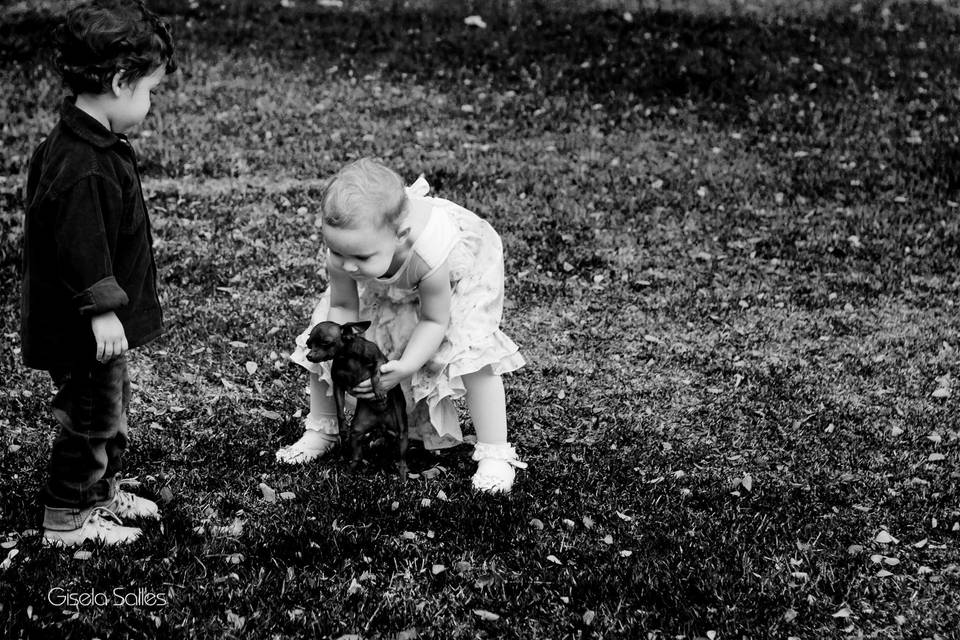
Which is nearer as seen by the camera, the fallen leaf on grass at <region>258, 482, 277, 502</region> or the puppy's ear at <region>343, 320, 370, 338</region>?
the puppy's ear at <region>343, 320, 370, 338</region>

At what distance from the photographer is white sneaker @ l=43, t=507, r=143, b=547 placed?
3.74 meters

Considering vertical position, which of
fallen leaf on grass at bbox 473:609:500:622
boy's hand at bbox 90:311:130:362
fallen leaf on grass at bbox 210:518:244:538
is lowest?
fallen leaf on grass at bbox 473:609:500:622

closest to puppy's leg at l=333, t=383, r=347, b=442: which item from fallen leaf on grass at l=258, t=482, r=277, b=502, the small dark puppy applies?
the small dark puppy

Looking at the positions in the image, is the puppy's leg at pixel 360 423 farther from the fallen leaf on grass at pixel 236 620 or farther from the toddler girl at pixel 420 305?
the fallen leaf on grass at pixel 236 620

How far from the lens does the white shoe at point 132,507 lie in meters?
3.98

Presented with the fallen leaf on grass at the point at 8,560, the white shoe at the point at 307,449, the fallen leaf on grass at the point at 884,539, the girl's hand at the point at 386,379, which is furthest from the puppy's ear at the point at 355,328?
the fallen leaf on grass at the point at 884,539

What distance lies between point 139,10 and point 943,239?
670 cm

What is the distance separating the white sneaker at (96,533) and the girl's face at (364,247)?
4.31ft

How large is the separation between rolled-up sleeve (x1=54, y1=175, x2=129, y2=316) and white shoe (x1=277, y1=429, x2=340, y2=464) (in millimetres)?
1505

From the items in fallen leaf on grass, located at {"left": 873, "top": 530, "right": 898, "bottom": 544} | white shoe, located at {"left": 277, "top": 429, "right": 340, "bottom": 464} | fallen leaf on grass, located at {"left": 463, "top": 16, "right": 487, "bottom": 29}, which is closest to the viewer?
fallen leaf on grass, located at {"left": 873, "top": 530, "right": 898, "bottom": 544}

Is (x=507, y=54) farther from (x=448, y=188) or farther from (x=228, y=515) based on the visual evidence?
(x=228, y=515)

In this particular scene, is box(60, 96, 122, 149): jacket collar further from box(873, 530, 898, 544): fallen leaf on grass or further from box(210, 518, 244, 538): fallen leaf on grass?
box(873, 530, 898, 544): fallen leaf on grass

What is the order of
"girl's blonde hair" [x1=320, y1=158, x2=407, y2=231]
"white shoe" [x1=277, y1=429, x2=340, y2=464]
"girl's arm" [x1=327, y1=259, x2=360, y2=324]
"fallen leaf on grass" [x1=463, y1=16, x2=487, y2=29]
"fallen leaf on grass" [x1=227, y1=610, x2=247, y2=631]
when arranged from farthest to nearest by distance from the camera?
"fallen leaf on grass" [x1=463, y1=16, x2=487, y2=29] < "white shoe" [x1=277, y1=429, x2=340, y2=464] < "girl's arm" [x1=327, y1=259, x2=360, y2=324] < "girl's blonde hair" [x1=320, y1=158, x2=407, y2=231] < "fallen leaf on grass" [x1=227, y1=610, x2=247, y2=631]

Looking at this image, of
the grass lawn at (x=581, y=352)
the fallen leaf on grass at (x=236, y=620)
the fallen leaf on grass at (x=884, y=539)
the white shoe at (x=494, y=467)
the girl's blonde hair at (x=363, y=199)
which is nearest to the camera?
the fallen leaf on grass at (x=236, y=620)
